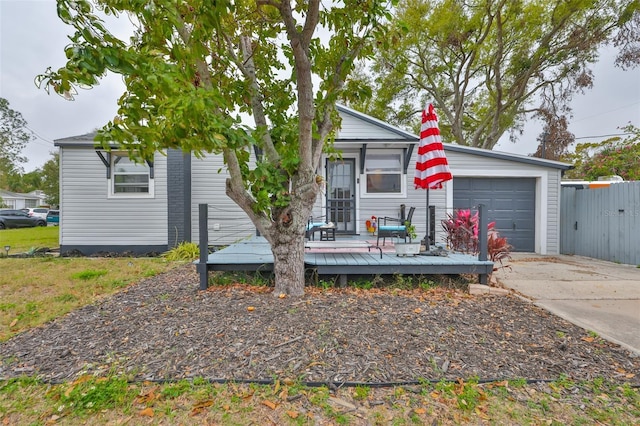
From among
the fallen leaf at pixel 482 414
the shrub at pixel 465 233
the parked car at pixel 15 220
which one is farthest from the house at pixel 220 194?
the parked car at pixel 15 220

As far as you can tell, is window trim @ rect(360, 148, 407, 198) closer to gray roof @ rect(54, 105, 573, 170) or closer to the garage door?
gray roof @ rect(54, 105, 573, 170)

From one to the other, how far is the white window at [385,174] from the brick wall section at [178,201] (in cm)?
485

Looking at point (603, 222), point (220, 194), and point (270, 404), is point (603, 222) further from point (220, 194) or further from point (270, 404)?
point (220, 194)

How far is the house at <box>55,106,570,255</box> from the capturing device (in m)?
7.71

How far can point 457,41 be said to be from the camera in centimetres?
1254

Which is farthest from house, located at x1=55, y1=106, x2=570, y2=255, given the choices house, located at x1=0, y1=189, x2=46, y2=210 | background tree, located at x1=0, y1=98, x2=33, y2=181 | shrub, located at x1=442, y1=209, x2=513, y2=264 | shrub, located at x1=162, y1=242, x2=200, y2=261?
house, located at x1=0, y1=189, x2=46, y2=210

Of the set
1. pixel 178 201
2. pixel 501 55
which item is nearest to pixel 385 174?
pixel 178 201

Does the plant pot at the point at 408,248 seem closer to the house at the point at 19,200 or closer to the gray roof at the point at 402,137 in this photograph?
the gray roof at the point at 402,137

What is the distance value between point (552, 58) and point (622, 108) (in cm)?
1192

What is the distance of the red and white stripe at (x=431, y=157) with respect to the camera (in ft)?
15.1

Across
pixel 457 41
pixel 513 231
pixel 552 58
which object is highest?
pixel 457 41

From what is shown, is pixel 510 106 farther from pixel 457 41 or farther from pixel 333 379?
pixel 333 379

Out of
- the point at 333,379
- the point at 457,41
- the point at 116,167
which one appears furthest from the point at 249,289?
the point at 457,41

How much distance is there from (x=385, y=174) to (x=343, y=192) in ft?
3.99
